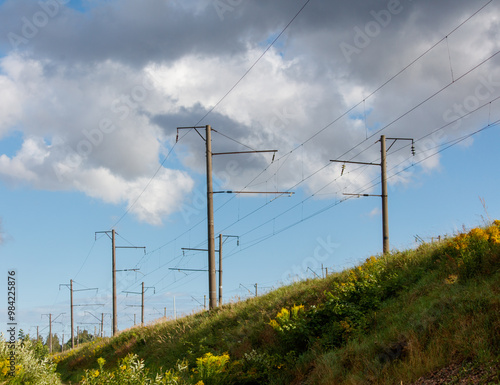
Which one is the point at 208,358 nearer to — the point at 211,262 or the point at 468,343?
the point at 468,343

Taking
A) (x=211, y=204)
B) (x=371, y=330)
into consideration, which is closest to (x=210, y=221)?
(x=211, y=204)

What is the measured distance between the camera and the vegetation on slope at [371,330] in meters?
8.38

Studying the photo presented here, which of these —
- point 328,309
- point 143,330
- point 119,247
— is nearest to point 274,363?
point 328,309

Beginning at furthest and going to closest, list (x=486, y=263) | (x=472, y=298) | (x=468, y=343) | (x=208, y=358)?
(x=208, y=358)
(x=486, y=263)
(x=472, y=298)
(x=468, y=343)

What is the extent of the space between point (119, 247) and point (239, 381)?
3266 centimetres

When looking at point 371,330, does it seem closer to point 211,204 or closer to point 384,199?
point 211,204

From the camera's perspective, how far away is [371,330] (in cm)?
1079

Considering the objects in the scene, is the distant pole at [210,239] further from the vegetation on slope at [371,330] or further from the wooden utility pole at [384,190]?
the wooden utility pole at [384,190]

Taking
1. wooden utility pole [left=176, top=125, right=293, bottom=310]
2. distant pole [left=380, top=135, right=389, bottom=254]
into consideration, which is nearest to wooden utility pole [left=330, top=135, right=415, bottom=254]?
distant pole [left=380, top=135, right=389, bottom=254]

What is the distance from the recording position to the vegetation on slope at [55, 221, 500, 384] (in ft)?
27.5

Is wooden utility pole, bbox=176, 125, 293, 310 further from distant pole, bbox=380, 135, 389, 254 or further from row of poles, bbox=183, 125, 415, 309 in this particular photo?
distant pole, bbox=380, 135, 389, 254

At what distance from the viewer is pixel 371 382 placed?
8.42 meters

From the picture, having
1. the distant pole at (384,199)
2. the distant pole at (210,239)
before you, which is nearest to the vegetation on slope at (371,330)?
the distant pole at (210,239)

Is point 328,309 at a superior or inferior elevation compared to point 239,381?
superior
